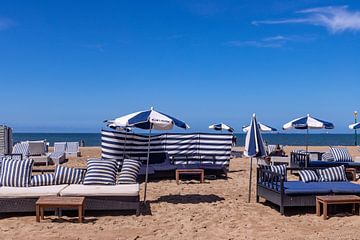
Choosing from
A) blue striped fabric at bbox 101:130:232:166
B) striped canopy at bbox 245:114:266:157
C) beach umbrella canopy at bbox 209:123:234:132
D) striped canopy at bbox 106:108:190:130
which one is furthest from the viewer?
beach umbrella canopy at bbox 209:123:234:132

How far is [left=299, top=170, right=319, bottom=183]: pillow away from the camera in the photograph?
9.49 metres

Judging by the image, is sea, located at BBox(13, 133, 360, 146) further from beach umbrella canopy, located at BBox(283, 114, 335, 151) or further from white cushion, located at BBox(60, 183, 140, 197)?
white cushion, located at BBox(60, 183, 140, 197)

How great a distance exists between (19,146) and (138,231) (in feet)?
38.1

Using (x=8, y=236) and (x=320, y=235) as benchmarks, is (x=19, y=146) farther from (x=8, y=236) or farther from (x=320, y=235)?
(x=320, y=235)

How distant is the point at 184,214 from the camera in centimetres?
844

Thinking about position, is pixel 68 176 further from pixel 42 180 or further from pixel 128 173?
pixel 128 173

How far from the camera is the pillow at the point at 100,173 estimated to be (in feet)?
29.1

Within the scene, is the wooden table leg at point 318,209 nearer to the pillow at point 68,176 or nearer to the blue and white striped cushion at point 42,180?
the pillow at point 68,176

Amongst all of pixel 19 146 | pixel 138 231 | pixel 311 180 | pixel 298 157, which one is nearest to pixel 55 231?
pixel 138 231

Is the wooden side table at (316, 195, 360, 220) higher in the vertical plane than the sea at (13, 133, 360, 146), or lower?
lower

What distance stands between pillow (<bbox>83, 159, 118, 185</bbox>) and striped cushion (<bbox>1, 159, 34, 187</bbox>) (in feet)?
3.50

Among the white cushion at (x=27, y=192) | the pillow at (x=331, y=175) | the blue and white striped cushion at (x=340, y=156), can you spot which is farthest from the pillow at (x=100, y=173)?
the blue and white striped cushion at (x=340, y=156)

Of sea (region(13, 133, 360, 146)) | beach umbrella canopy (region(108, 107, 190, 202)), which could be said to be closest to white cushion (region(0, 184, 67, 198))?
beach umbrella canopy (region(108, 107, 190, 202))

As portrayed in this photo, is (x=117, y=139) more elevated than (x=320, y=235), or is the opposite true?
Result: (x=117, y=139)
